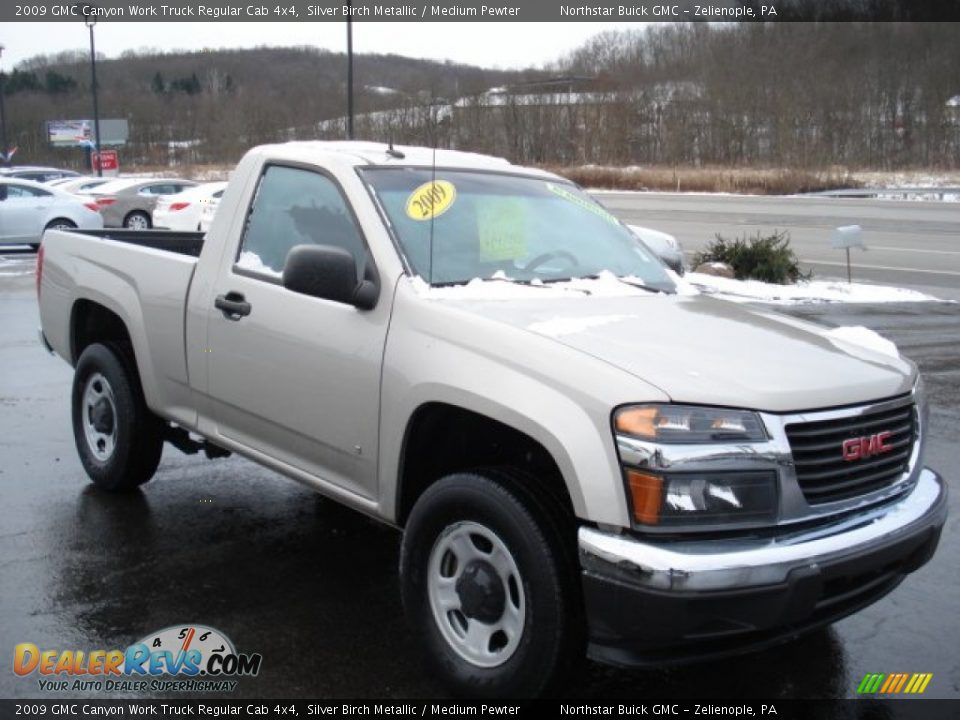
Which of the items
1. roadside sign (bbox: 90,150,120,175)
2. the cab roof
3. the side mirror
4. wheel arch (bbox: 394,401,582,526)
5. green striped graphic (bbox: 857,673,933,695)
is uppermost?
roadside sign (bbox: 90,150,120,175)

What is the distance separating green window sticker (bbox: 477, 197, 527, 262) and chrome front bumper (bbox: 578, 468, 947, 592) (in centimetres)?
163

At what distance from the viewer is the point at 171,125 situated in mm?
80000

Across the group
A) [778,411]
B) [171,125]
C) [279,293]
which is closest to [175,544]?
[279,293]

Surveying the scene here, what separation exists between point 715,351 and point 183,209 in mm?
20686

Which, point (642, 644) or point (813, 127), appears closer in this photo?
point (642, 644)

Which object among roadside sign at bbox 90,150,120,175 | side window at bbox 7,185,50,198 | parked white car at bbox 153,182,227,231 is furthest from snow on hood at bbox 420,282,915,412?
roadside sign at bbox 90,150,120,175

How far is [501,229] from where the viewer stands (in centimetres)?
446

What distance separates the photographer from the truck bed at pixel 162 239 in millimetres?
6457

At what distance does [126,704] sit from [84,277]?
301 cm

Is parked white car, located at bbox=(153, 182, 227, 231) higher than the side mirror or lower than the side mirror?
higher

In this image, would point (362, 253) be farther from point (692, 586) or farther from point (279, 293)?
point (692, 586)

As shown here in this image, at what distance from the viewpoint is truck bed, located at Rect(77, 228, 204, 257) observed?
21.2ft

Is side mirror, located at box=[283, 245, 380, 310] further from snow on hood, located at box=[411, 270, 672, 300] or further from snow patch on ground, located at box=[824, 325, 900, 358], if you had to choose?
snow patch on ground, located at box=[824, 325, 900, 358]

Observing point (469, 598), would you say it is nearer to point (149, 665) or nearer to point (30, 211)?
point (149, 665)
